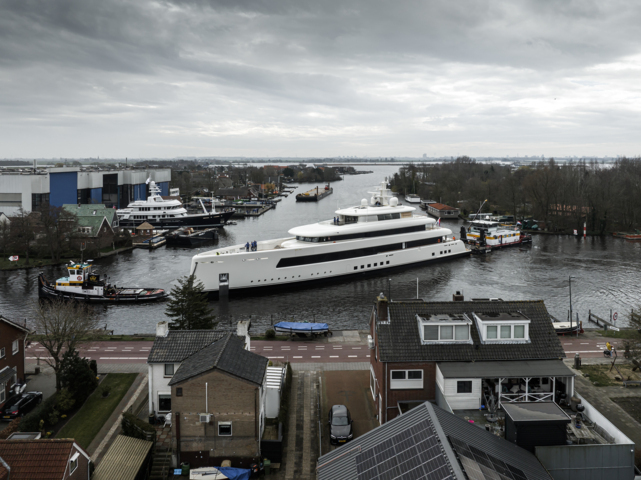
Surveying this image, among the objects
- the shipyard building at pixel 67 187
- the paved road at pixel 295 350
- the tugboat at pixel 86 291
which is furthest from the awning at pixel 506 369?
the shipyard building at pixel 67 187

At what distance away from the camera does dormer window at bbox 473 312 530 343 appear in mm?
18438

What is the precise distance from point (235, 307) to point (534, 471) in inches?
1163

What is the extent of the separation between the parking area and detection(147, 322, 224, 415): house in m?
5.39

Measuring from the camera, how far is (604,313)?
3697cm

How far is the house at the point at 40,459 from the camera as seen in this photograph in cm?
1327

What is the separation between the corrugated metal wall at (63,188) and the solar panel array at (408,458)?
77676 mm

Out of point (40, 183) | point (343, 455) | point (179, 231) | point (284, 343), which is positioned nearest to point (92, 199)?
point (40, 183)

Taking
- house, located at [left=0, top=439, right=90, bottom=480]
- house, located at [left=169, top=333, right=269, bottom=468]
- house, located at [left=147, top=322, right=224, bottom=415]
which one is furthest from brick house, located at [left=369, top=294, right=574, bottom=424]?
house, located at [left=0, top=439, right=90, bottom=480]

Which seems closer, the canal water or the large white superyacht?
the canal water

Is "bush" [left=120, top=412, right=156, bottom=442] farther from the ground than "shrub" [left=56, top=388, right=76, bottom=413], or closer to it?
farther from the ground

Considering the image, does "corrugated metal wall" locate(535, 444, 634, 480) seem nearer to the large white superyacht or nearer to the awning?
the awning

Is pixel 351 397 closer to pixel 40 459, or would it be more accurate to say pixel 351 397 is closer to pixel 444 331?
pixel 444 331

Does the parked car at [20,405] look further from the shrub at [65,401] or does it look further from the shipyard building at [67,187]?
the shipyard building at [67,187]

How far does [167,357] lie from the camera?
63.0 feet
